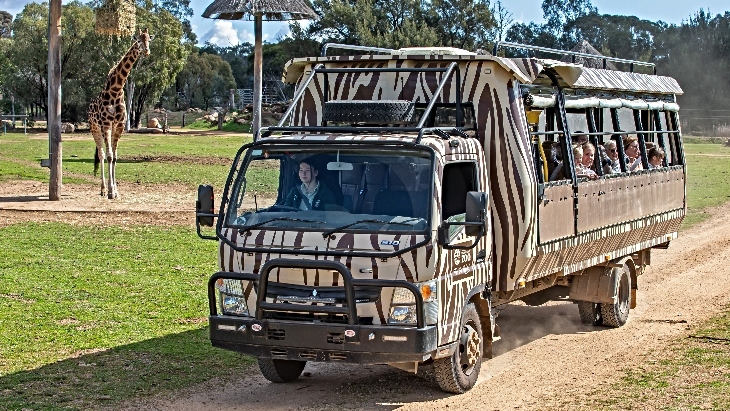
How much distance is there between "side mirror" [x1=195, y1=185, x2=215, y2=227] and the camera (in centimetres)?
931

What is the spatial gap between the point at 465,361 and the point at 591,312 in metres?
3.96

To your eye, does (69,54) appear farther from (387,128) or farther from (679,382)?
(679,382)

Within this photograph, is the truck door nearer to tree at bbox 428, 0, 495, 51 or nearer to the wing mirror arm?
the wing mirror arm

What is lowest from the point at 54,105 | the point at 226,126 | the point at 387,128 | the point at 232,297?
the point at 232,297

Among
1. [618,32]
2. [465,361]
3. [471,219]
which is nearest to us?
[471,219]

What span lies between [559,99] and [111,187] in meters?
15.2

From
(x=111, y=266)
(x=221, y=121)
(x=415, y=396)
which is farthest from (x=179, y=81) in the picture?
(x=415, y=396)

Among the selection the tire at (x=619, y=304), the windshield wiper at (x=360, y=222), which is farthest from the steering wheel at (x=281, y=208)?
the tire at (x=619, y=304)

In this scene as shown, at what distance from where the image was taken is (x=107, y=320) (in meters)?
12.4

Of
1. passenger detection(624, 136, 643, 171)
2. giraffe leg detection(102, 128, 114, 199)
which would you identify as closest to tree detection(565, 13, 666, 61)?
giraffe leg detection(102, 128, 114, 199)

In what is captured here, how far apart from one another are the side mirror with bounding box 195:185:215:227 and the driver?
25.4 inches

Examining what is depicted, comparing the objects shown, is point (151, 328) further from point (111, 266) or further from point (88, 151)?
point (88, 151)

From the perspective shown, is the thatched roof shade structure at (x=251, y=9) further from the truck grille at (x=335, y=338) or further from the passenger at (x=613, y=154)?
the truck grille at (x=335, y=338)

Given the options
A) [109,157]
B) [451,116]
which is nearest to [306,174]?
[451,116]
